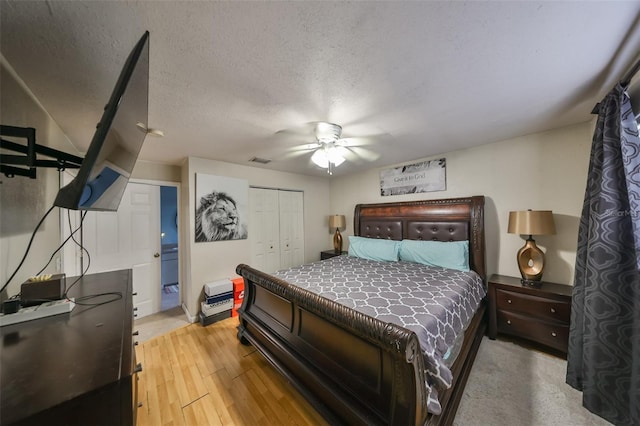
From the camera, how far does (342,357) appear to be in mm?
1502

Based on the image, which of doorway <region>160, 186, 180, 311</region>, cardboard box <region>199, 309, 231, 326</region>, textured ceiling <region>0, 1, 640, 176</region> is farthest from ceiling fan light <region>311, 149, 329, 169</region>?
doorway <region>160, 186, 180, 311</region>

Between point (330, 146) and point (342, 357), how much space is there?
6.34ft

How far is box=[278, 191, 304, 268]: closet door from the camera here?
13.6ft

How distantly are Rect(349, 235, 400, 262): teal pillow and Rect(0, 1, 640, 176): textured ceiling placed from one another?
1.86 metres

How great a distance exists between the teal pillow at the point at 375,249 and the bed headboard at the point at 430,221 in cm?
32

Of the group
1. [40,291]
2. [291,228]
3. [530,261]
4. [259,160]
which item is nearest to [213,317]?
[291,228]

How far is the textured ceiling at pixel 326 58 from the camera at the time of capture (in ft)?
3.11

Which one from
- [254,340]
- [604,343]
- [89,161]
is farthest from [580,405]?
[89,161]

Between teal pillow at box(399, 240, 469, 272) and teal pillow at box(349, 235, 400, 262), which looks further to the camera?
teal pillow at box(349, 235, 400, 262)

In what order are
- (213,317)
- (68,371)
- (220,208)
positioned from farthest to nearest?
(220,208) < (213,317) < (68,371)

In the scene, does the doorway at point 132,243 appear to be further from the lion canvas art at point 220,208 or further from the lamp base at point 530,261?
the lamp base at point 530,261

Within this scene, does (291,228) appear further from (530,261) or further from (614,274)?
(614,274)

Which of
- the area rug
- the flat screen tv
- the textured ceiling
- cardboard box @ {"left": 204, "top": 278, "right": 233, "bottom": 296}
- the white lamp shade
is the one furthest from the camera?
the white lamp shade

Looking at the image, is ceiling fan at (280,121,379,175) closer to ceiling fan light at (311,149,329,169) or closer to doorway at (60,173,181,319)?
ceiling fan light at (311,149,329,169)
